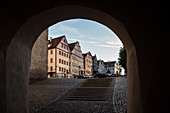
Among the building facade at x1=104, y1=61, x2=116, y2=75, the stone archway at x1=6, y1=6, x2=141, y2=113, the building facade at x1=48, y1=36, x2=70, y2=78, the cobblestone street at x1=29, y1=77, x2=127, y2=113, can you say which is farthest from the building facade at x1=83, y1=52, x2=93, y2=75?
the stone archway at x1=6, y1=6, x2=141, y2=113

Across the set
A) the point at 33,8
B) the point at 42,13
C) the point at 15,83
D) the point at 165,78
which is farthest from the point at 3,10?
the point at 165,78

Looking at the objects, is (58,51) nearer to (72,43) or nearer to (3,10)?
(72,43)

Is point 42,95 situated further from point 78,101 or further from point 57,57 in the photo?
point 57,57

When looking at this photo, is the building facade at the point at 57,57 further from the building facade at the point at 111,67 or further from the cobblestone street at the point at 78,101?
the building facade at the point at 111,67

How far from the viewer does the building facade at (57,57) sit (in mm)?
43375

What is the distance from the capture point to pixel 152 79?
2355 millimetres

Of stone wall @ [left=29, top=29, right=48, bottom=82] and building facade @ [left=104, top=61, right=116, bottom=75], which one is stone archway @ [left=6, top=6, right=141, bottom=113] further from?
building facade @ [left=104, top=61, right=116, bottom=75]

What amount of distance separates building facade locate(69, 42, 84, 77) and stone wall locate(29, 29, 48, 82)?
103ft

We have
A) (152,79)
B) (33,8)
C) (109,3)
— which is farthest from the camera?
(33,8)

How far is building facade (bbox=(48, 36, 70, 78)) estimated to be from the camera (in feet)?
142

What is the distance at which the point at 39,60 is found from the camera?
20.2m

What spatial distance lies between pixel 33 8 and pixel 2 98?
71.9 inches

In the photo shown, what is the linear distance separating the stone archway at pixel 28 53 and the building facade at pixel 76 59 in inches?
1930

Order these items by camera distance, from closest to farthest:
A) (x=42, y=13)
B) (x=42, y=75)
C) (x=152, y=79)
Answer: (x=152, y=79) < (x=42, y=13) < (x=42, y=75)
